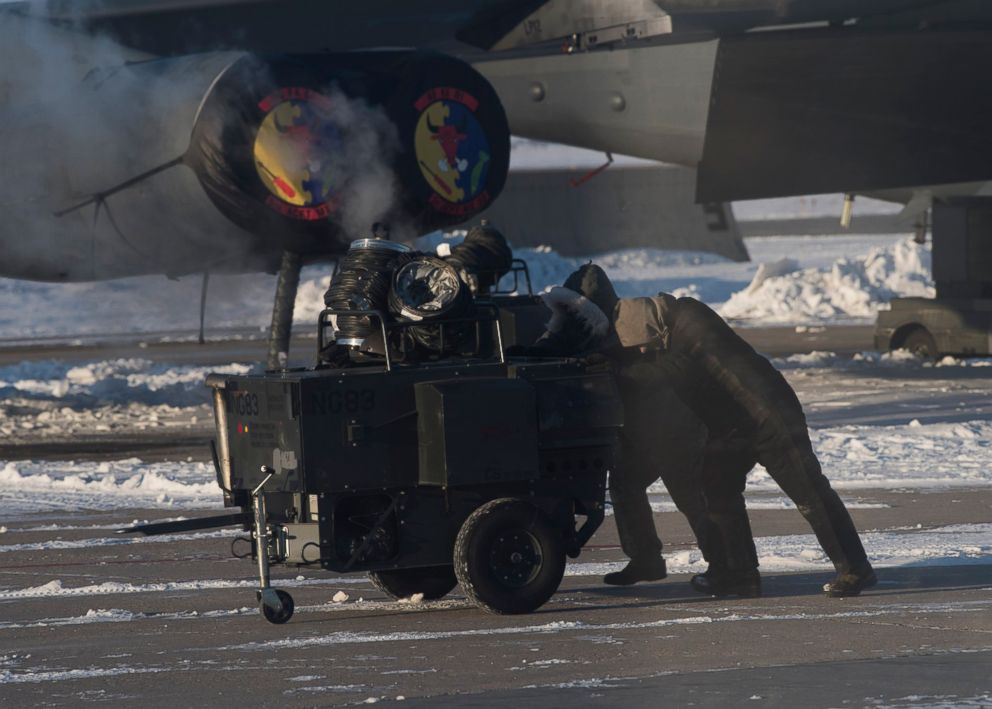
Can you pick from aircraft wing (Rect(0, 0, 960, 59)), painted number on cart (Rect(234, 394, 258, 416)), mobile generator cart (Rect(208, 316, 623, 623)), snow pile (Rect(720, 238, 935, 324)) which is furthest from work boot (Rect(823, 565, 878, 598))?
snow pile (Rect(720, 238, 935, 324))

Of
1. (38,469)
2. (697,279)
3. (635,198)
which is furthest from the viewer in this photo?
(635,198)

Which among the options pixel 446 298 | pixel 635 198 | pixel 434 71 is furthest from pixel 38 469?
pixel 635 198

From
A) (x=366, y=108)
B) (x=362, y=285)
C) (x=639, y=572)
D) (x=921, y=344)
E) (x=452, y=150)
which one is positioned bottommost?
(x=639, y=572)

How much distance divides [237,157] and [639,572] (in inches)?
299

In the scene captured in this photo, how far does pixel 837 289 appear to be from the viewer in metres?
35.9

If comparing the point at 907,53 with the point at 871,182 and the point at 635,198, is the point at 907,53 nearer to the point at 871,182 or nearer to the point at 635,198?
the point at 871,182

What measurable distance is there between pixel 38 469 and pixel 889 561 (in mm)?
8606

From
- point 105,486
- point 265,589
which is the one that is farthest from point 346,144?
point 265,589

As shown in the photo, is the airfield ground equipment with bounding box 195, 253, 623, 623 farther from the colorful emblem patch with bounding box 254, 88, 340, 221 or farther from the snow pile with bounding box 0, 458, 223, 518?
the colorful emblem patch with bounding box 254, 88, 340, 221

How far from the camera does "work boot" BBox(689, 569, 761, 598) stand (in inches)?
332

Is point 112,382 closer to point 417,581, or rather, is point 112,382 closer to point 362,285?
point 417,581

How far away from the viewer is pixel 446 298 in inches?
323

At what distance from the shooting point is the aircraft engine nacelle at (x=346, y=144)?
588 inches

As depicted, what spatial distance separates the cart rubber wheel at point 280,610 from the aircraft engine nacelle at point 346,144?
25.8ft
